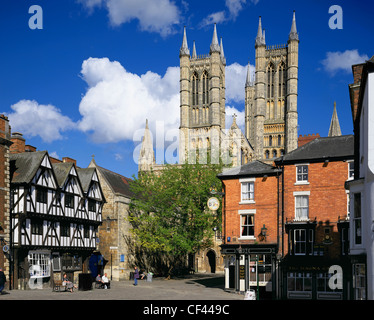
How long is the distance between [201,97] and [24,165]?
88493 mm

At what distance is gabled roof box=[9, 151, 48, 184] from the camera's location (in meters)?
33.5

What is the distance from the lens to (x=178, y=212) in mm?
46250

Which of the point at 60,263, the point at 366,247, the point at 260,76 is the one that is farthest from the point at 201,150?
the point at 366,247

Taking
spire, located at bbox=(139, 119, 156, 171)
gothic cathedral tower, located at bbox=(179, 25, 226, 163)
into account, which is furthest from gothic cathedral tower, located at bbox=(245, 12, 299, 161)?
spire, located at bbox=(139, 119, 156, 171)

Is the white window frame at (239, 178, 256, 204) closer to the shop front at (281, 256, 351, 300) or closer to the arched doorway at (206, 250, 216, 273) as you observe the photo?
the shop front at (281, 256, 351, 300)

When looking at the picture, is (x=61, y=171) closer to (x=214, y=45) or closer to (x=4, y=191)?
(x=4, y=191)

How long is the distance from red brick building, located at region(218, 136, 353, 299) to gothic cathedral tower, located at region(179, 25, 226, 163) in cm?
8069

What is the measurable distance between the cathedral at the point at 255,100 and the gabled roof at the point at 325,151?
77.3 metres

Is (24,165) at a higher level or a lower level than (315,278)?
higher

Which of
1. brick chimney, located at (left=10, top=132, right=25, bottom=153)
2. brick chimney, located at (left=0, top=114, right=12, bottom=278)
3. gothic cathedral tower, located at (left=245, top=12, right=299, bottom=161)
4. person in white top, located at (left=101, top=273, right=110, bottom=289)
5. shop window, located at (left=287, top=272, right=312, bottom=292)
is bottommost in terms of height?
person in white top, located at (left=101, top=273, right=110, bottom=289)

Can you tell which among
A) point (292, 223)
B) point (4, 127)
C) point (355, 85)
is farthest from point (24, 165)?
point (355, 85)

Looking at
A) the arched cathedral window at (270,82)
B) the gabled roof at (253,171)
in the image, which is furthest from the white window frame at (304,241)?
the arched cathedral window at (270,82)

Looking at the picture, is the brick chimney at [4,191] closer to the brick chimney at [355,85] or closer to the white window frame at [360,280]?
the white window frame at [360,280]

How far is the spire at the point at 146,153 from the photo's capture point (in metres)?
94.6
